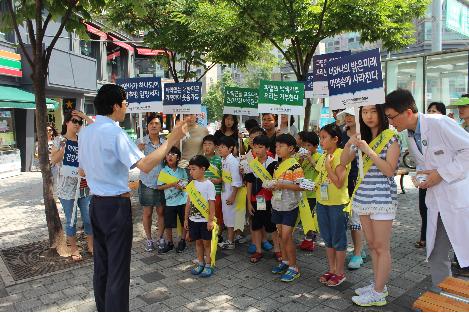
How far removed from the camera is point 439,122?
10.6 ft

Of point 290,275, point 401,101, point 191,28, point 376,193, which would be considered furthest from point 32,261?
point 191,28

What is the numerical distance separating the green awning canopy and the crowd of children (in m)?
9.78

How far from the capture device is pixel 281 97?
6.01 meters

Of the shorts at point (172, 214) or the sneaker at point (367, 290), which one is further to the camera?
the shorts at point (172, 214)

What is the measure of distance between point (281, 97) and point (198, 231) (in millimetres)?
2439

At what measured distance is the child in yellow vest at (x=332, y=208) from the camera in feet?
13.9

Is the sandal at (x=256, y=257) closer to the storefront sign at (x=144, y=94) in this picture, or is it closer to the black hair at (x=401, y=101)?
the storefront sign at (x=144, y=94)

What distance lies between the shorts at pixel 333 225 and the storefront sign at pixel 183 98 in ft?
8.21

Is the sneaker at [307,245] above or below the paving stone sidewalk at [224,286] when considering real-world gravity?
above

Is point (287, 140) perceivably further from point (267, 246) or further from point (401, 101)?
point (267, 246)

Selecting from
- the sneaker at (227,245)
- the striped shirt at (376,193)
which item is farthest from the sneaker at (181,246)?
the striped shirt at (376,193)

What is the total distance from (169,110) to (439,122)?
3918 mm

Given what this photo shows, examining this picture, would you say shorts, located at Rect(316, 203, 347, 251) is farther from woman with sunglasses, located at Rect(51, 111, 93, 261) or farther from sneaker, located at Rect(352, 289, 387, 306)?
woman with sunglasses, located at Rect(51, 111, 93, 261)

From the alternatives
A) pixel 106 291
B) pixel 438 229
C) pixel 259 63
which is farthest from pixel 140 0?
pixel 259 63
